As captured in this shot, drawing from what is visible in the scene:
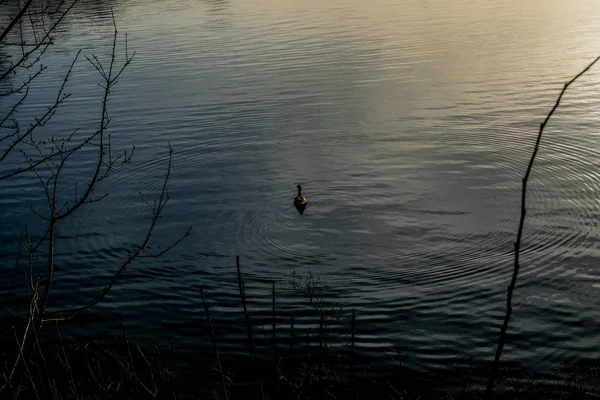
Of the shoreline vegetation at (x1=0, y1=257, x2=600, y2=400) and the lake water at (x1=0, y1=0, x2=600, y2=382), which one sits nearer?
the shoreline vegetation at (x1=0, y1=257, x2=600, y2=400)

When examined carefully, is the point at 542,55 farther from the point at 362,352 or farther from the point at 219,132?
the point at 362,352

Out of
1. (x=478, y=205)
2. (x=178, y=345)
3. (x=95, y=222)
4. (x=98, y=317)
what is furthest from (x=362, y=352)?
(x=95, y=222)

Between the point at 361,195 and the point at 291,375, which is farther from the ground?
the point at 291,375

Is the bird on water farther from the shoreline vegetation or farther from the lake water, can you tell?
the shoreline vegetation

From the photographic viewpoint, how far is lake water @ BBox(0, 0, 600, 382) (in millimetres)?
10414

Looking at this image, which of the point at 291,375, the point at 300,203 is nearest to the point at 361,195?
the point at 300,203

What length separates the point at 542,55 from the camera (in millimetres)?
31172

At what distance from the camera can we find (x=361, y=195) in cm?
1532

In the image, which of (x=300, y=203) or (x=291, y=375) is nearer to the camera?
(x=291, y=375)

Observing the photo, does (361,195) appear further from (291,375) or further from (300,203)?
(291,375)

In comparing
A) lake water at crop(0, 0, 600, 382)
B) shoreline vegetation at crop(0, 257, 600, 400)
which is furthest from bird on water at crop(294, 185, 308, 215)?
shoreline vegetation at crop(0, 257, 600, 400)

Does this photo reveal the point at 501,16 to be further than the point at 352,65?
Yes

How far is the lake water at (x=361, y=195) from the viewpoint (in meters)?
10.4

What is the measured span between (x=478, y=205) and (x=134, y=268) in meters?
7.43
